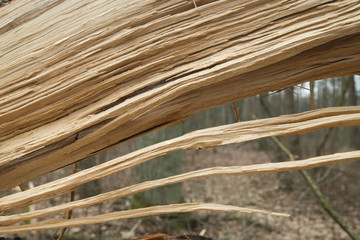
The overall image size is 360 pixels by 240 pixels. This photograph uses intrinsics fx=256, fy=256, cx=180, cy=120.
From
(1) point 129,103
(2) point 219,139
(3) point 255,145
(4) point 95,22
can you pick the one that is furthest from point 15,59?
(3) point 255,145

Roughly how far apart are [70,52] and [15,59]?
42 cm

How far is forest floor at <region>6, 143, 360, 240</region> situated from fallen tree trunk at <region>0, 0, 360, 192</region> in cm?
320

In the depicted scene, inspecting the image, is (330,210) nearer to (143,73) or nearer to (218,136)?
(218,136)

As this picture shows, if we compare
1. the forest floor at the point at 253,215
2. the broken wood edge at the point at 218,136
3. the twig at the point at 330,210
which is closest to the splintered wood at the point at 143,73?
the broken wood edge at the point at 218,136

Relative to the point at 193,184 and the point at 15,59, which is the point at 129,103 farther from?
the point at 193,184

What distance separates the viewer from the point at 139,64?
1.56m

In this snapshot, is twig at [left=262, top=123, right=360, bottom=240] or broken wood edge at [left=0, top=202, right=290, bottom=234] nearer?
broken wood edge at [left=0, top=202, right=290, bottom=234]

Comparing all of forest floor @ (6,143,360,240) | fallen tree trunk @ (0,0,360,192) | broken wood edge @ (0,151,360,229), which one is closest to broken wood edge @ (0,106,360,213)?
broken wood edge @ (0,151,360,229)

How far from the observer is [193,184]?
7238mm

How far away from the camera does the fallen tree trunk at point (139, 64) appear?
1.38 m

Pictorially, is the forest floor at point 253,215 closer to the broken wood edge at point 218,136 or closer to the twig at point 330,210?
the twig at point 330,210

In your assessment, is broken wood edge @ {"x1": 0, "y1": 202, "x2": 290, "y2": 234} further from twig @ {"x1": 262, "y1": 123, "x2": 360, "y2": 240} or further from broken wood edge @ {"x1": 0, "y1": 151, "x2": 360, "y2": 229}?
twig @ {"x1": 262, "y1": 123, "x2": 360, "y2": 240}

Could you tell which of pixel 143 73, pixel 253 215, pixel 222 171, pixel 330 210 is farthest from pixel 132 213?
pixel 253 215

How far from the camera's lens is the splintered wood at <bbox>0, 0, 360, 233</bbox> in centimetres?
134
